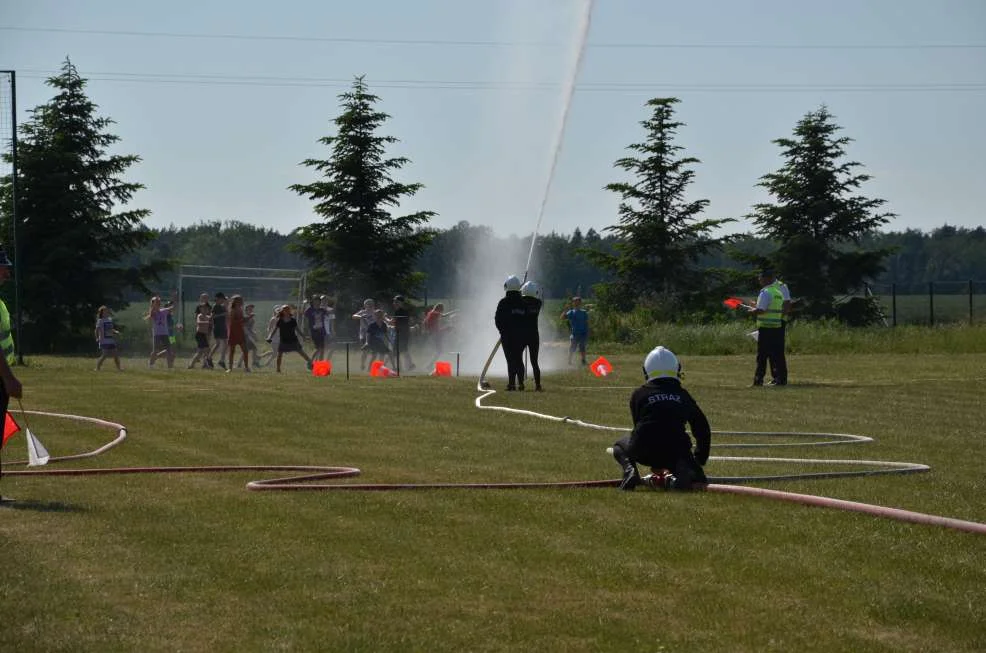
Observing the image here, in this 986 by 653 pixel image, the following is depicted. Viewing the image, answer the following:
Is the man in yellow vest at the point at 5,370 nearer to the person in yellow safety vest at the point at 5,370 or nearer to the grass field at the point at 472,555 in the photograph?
the person in yellow safety vest at the point at 5,370

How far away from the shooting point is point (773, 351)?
24328 mm

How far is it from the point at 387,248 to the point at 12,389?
1733 inches

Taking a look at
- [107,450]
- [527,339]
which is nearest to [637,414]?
[107,450]

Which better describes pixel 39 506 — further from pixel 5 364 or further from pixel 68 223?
pixel 68 223

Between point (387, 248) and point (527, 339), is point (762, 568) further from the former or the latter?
point (387, 248)

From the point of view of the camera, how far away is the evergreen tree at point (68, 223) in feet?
174

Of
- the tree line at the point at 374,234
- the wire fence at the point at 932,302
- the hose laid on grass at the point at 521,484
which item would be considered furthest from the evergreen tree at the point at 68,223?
the hose laid on grass at the point at 521,484

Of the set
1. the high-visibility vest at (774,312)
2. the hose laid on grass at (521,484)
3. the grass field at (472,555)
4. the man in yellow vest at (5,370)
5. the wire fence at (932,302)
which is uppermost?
the wire fence at (932,302)

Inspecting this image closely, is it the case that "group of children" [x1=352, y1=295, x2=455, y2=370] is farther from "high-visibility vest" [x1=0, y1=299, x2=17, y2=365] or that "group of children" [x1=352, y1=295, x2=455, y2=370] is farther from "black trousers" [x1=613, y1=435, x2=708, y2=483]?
"black trousers" [x1=613, y1=435, x2=708, y2=483]

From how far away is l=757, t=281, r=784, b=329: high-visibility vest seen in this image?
2409 centimetres

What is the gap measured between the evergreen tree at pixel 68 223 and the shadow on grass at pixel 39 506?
43.8m

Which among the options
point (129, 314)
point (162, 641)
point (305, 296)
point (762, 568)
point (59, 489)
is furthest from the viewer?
point (129, 314)

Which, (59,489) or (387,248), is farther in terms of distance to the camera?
(387,248)

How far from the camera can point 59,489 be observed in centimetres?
1127
